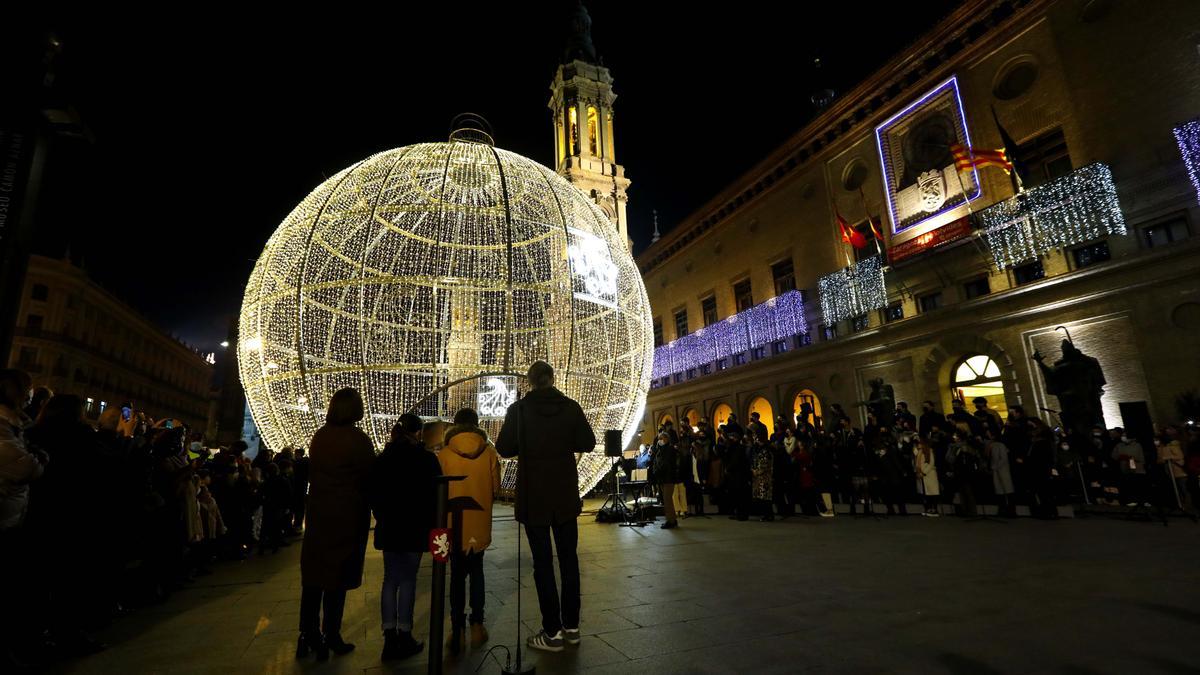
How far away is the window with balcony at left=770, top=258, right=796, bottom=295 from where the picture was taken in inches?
1002

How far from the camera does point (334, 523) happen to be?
347 centimetres

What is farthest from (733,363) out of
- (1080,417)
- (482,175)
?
(482,175)

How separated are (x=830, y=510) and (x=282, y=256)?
11.1 meters

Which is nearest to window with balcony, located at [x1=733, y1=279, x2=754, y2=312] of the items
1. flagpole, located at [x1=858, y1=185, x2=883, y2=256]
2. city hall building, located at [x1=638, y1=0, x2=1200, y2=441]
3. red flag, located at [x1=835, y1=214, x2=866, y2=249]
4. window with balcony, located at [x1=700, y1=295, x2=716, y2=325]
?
city hall building, located at [x1=638, y1=0, x2=1200, y2=441]

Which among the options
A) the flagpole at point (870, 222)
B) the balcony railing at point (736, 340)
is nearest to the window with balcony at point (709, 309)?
the balcony railing at point (736, 340)

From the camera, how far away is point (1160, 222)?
1412 centimetres

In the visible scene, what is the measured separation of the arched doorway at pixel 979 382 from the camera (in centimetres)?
1741

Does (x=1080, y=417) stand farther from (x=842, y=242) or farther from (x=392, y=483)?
(x=392, y=483)

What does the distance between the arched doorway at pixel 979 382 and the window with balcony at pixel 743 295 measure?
1069cm

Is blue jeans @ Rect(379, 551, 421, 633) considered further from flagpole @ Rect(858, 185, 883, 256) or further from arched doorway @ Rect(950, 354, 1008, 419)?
flagpole @ Rect(858, 185, 883, 256)

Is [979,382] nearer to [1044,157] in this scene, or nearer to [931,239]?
[931,239]

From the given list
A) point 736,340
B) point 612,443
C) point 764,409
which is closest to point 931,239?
point 736,340

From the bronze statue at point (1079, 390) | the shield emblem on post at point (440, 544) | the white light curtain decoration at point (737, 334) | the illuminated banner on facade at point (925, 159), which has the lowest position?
the shield emblem on post at point (440, 544)

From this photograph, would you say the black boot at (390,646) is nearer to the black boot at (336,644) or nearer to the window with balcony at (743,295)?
the black boot at (336,644)
